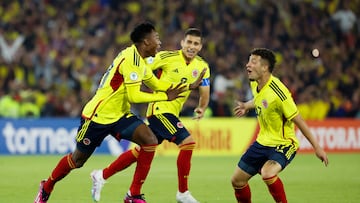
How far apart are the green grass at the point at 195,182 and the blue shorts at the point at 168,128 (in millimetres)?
851

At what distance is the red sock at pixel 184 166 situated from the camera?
465 inches

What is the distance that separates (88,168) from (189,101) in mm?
6710

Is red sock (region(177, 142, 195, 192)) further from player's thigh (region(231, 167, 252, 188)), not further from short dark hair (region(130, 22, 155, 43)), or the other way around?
short dark hair (region(130, 22, 155, 43))

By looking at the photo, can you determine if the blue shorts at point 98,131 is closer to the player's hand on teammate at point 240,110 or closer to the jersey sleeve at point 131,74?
the jersey sleeve at point 131,74

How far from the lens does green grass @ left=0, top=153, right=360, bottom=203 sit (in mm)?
12383

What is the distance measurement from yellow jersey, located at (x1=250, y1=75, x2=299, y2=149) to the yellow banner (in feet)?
39.4

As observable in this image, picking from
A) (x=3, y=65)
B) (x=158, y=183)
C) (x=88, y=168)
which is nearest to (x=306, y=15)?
(x=3, y=65)

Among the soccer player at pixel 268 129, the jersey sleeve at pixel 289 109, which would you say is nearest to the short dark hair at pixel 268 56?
the soccer player at pixel 268 129

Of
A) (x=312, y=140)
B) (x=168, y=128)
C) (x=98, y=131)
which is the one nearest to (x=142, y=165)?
(x=98, y=131)

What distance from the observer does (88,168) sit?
18250mm

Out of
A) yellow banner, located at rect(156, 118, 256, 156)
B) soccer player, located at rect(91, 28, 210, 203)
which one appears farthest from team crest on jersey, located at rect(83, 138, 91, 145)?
yellow banner, located at rect(156, 118, 256, 156)

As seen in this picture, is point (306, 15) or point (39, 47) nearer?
point (39, 47)

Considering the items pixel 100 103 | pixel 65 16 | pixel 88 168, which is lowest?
pixel 88 168

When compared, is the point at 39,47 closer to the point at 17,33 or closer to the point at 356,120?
the point at 17,33
